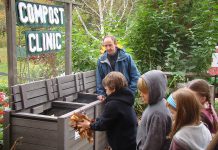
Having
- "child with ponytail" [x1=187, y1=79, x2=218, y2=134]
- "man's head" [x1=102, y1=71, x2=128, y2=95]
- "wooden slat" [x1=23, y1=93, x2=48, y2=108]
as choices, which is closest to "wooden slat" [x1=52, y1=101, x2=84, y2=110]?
"wooden slat" [x1=23, y1=93, x2=48, y2=108]

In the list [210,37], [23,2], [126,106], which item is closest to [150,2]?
[210,37]

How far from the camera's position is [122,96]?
3.51 meters

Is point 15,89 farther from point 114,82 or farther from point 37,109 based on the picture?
point 114,82

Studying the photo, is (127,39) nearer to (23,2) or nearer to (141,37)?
(141,37)

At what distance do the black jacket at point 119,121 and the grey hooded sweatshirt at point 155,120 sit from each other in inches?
16.6

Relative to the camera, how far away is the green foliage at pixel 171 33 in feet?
23.1

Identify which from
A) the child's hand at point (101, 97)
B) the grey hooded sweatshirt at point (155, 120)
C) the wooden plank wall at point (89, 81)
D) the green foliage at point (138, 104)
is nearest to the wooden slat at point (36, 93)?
the child's hand at point (101, 97)

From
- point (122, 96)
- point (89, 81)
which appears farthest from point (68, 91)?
point (122, 96)

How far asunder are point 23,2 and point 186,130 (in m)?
Answer: 2.91

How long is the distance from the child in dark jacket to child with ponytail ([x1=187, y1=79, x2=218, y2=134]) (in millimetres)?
737

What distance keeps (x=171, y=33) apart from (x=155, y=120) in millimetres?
4963

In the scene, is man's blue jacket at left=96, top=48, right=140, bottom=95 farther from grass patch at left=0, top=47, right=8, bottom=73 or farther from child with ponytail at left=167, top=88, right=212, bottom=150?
grass patch at left=0, top=47, right=8, bottom=73

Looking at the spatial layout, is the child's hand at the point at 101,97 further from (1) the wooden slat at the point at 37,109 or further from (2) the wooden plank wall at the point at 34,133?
(2) the wooden plank wall at the point at 34,133

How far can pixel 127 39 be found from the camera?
7668 mm
